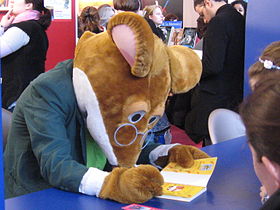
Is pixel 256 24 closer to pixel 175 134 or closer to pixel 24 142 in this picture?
pixel 24 142

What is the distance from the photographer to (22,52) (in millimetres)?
3189

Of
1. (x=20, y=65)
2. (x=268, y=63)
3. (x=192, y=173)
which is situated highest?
(x=268, y=63)

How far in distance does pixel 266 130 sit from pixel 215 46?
211 cm

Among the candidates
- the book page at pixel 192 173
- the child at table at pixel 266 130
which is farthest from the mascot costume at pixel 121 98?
the child at table at pixel 266 130

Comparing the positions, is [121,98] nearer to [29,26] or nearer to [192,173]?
[192,173]

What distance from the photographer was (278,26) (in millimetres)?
2709

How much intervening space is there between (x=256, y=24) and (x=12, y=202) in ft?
6.35

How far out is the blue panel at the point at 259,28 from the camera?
Answer: 2.75m

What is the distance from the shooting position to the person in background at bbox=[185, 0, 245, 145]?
2844 mm

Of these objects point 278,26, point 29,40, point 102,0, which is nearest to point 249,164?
point 278,26

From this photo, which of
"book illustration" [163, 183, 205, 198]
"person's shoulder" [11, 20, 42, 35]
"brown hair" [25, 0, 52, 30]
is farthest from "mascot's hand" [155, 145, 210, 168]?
"brown hair" [25, 0, 52, 30]

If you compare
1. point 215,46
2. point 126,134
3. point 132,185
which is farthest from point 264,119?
point 215,46

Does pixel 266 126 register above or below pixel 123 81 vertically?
above

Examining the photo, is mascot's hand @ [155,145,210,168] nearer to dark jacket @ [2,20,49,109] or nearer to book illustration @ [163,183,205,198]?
book illustration @ [163,183,205,198]
